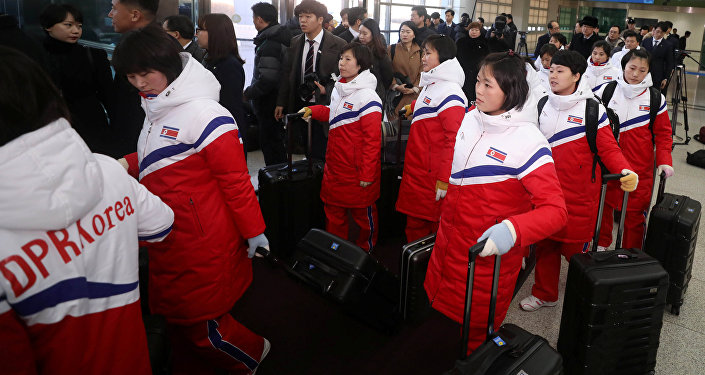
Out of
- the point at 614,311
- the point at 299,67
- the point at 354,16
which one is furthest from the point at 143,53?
the point at 354,16

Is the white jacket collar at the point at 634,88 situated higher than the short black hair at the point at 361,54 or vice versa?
the short black hair at the point at 361,54

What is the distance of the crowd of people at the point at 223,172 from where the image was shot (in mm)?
1032

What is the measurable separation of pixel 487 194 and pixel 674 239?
1.53 m

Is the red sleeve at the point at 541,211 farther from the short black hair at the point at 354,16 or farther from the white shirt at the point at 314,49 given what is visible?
the short black hair at the point at 354,16

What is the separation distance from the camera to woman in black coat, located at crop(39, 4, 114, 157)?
119 inches

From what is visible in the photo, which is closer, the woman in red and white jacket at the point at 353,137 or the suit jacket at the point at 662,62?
the woman in red and white jacket at the point at 353,137

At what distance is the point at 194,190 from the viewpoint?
6.08 feet

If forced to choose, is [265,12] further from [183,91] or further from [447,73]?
[183,91]

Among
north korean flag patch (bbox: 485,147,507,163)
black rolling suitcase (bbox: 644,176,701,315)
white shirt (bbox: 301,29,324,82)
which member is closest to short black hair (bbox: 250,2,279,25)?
white shirt (bbox: 301,29,324,82)

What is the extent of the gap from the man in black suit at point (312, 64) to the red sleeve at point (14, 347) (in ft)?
9.81

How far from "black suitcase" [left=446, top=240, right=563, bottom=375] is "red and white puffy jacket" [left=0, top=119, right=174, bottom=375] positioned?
2.91 ft

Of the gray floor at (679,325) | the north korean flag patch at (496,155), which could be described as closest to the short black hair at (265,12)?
the gray floor at (679,325)

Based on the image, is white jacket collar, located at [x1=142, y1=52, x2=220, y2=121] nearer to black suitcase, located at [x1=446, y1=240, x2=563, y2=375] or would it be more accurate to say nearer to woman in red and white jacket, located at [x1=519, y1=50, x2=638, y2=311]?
black suitcase, located at [x1=446, y1=240, x2=563, y2=375]

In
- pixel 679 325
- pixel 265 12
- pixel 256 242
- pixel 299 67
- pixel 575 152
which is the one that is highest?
pixel 265 12
